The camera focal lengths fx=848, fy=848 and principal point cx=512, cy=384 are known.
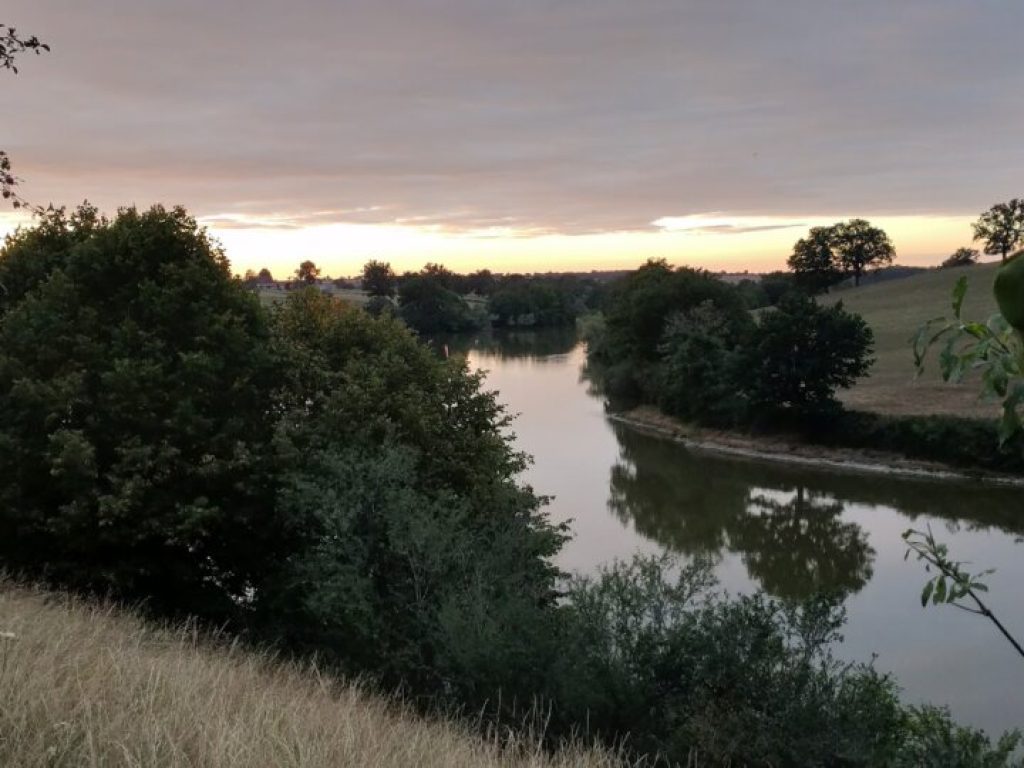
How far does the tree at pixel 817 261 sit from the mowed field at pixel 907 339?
229 centimetres

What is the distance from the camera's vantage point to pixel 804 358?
4222 centimetres

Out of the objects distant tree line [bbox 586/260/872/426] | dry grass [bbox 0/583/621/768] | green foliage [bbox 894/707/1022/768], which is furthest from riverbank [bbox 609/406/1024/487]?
dry grass [bbox 0/583/621/768]

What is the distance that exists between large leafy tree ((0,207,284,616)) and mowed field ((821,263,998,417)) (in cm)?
1172

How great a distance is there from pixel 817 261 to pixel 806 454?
6496cm

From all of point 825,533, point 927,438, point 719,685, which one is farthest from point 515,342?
point 719,685

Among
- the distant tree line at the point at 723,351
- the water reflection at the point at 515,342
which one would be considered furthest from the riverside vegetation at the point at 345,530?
the water reflection at the point at 515,342

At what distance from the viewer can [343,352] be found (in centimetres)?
2033

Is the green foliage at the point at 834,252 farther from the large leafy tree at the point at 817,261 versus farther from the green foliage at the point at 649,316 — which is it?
the green foliage at the point at 649,316

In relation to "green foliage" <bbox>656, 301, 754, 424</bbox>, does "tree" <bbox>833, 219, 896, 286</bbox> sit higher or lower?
higher

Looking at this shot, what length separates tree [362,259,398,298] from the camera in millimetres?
159750

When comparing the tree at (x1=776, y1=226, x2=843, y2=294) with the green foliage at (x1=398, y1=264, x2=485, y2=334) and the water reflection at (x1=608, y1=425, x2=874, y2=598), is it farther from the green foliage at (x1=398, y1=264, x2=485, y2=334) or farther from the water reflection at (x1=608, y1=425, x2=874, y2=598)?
the water reflection at (x1=608, y1=425, x2=874, y2=598)

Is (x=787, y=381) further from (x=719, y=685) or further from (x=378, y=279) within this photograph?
(x=378, y=279)

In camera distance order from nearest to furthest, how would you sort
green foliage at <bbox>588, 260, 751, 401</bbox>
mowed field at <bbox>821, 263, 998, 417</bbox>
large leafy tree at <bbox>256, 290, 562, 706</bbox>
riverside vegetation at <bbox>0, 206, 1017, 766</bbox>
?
riverside vegetation at <bbox>0, 206, 1017, 766</bbox> < large leafy tree at <bbox>256, 290, 562, 706</bbox> < mowed field at <bbox>821, 263, 998, 417</bbox> < green foliage at <bbox>588, 260, 751, 401</bbox>

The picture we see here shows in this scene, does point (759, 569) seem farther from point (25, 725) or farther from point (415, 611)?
point (25, 725)
